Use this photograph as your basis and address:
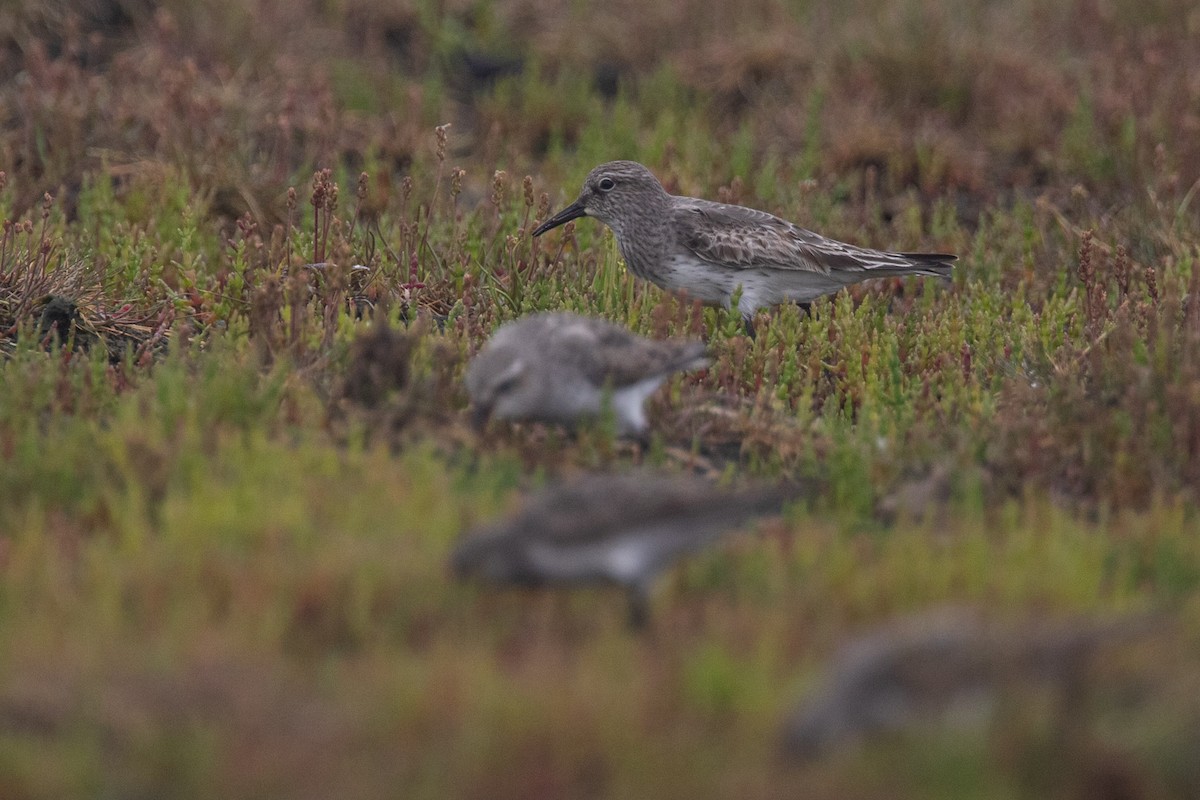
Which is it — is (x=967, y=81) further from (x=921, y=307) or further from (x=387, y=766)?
(x=387, y=766)

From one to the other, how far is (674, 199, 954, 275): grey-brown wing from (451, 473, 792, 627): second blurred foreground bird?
3.79 metres

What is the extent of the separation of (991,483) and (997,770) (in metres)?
2.26

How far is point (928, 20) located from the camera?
12.6 metres

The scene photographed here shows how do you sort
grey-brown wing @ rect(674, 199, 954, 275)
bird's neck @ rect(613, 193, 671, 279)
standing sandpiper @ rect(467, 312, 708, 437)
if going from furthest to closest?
1. bird's neck @ rect(613, 193, 671, 279)
2. grey-brown wing @ rect(674, 199, 954, 275)
3. standing sandpiper @ rect(467, 312, 708, 437)

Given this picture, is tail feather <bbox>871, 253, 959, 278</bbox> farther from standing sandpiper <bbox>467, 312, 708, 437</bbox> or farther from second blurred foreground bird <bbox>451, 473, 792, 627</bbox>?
second blurred foreground bird <bbox>451, 473, 792, 627</bbox>

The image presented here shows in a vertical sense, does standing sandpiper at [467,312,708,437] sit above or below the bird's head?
below

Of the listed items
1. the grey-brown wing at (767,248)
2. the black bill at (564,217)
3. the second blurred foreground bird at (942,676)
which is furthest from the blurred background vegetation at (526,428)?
the grey-brown wing at (767,248)

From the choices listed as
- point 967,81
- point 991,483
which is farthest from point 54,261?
point 967,81

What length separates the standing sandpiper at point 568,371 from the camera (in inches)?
228

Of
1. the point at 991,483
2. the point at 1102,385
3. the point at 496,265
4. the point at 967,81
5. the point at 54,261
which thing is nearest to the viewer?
the point at 991,483

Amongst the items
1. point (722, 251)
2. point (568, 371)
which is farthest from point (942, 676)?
point (722, 251)

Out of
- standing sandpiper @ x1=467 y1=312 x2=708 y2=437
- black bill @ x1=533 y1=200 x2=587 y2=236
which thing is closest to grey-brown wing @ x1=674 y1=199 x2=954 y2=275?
black bill @ x1=533 y1=200 x2=587 y2=236

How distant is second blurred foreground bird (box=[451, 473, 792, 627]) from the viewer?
4.38 meters

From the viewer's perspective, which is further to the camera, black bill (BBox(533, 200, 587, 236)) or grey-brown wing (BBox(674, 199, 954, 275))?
black bill (BBox(533, 200, 587, 236))
